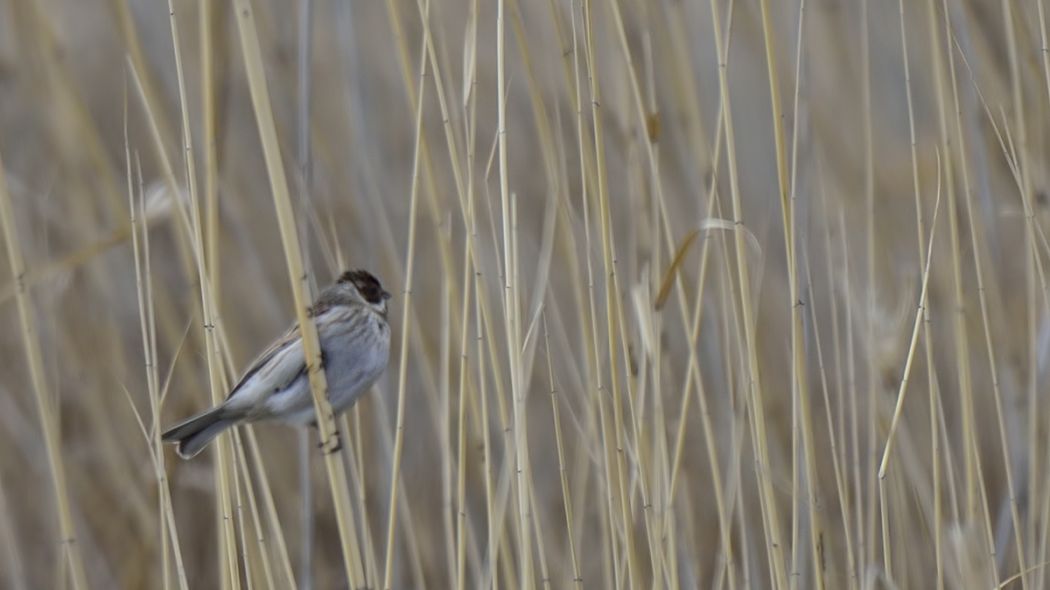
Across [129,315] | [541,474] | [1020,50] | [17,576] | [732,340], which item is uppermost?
[1020,50]

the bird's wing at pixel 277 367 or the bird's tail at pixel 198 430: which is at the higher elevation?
the bird's wing at pixel 277 367

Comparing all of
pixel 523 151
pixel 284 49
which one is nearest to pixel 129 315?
pixel 284 49

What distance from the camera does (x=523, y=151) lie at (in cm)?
324

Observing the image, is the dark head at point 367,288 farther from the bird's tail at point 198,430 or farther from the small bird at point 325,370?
the bird's tail at point 198,430

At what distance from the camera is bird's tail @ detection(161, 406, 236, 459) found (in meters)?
1.84

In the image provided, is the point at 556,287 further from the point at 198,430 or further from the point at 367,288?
the point at 198,430

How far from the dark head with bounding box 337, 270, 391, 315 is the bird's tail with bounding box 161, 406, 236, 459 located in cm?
41

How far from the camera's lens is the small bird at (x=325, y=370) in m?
1.91

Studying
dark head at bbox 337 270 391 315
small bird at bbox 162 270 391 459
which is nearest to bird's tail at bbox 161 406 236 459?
small bird at bbox 162 270 391 459

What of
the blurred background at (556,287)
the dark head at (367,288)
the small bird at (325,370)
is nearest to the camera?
the blurred background at (556,287)

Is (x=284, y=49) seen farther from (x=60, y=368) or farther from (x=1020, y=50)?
(x=1020, y=50)

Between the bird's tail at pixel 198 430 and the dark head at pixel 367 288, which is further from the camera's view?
the dark head at pixel 367 288

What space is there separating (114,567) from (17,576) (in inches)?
33.3

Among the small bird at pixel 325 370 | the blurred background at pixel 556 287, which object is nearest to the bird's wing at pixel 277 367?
the small bird at pixel 325 370
